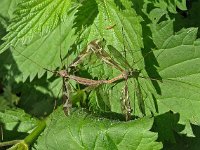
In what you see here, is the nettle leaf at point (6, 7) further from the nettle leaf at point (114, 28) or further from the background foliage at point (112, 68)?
the nettle leaf at point (114, 28)

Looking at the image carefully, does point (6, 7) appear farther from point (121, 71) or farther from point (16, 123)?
point (121, 71)

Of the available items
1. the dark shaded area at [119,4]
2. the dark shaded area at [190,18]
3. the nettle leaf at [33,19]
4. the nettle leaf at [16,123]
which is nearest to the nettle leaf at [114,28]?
the dark shaded area at [119,4]

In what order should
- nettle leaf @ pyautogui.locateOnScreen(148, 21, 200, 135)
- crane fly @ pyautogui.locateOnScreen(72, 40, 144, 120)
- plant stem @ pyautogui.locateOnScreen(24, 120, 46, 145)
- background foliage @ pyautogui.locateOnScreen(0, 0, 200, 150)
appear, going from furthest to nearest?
nettle leaf @ pyautogui.locateOnScreen(148, 21, 200, 135) < plant stem @ pyautogui.locateOnScreen(24, 120, 46, 145) < crane fly @ pyautogui.locateOnScreen(72, 40, 144, 120) < background foliage @ pyautogui.locateOnScreen(0, 0, 200, 150)

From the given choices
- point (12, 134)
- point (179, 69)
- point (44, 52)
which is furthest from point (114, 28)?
point (12, 134)

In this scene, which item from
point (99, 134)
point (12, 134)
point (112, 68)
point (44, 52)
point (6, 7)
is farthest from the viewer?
point (6, 7)

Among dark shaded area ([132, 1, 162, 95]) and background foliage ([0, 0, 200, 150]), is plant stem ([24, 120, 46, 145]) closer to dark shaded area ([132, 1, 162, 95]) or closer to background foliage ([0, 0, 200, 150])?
background foliage ([0, 0, 200, 150])

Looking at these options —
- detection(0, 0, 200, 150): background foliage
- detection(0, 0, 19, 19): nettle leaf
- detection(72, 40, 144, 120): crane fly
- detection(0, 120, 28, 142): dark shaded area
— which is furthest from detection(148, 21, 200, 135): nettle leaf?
detection(0, 0, 19, 19): nettle leaf

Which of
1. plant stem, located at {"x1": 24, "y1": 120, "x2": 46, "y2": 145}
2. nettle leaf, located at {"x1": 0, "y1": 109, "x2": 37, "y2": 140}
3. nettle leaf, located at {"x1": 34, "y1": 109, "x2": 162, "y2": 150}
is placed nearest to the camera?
nettle leaf, located at {"x1": 34, "y1": 109, "x2": 162, "y2": 150}
